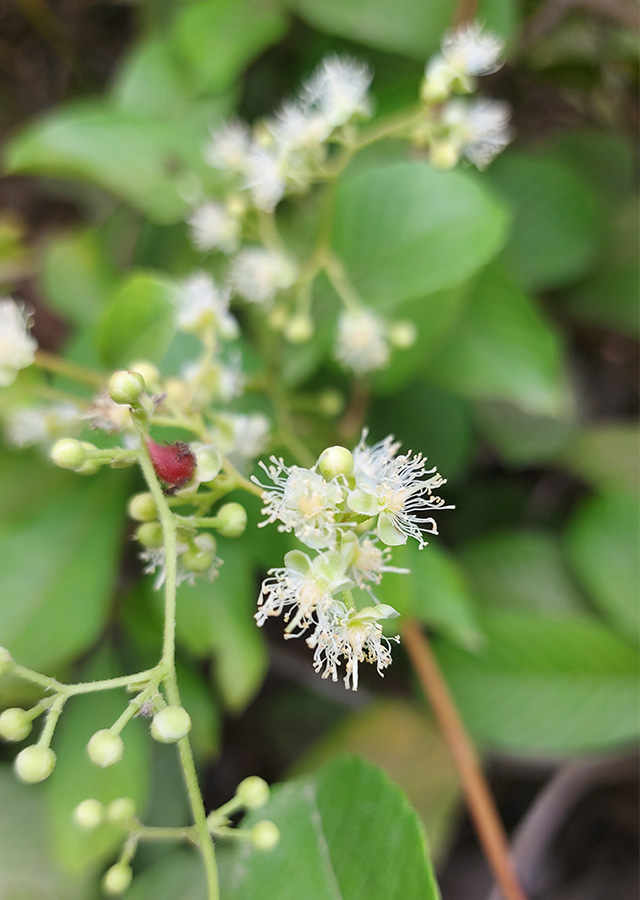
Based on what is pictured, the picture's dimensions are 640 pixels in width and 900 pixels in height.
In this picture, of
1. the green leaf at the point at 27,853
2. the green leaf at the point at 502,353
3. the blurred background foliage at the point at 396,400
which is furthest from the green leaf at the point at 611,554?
the green leaf at the point at 27,853

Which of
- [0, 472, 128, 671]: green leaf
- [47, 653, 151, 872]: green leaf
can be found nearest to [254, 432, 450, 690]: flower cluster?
[0, 472, 128, 671]: green leaf

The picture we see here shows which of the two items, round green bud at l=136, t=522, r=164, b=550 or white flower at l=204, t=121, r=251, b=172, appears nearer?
round green bud at l=136, t=522, r=164, b=550

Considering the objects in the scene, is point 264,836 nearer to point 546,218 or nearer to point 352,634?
point 352,634

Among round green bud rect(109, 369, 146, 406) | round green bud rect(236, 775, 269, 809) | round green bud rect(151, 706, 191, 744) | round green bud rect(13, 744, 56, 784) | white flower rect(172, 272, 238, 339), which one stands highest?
white flower rect(172, 272, 238, 339)

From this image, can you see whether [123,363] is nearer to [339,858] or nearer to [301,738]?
[339,858]

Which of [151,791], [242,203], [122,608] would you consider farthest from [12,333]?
[151,791]

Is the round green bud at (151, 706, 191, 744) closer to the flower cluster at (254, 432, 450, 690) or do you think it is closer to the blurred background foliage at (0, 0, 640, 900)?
the flower cluster at (254, 432, 450, 690)
